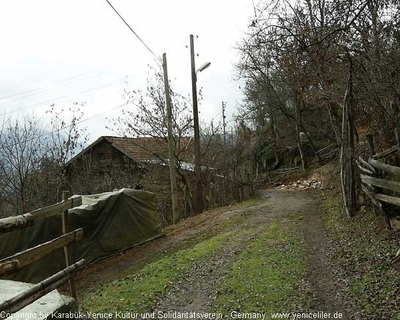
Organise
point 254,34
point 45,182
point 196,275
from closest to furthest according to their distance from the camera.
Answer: point 196,275
point 254,34
point 45,182

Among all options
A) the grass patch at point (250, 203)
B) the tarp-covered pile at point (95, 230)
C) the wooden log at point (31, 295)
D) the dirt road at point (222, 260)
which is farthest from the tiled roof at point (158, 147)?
the wooden log at point (31, 295)

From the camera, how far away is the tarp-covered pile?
796cm

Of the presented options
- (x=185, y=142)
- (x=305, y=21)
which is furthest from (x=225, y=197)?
(x=305, y=21)

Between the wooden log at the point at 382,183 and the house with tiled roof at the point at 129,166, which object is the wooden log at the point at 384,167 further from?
the house with tiled roof at the point at 129,166

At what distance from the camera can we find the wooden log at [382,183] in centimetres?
604

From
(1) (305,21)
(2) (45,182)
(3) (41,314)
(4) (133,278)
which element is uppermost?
(1) (305,21)

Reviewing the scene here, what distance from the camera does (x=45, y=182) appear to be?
17.0 metres

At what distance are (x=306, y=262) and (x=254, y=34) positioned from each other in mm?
4370

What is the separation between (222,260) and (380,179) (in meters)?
3.16

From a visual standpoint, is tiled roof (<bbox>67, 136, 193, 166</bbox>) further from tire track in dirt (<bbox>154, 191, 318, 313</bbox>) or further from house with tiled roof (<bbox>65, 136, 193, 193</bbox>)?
tire track in dirt (<bbox>154, 191, 318, 313</bbox>)

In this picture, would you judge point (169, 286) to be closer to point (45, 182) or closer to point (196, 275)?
point (196, 275)

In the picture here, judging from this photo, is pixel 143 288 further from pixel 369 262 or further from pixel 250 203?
pixel 250 203

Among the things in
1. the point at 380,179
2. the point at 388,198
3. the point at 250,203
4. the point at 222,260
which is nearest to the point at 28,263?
the point at 222,260

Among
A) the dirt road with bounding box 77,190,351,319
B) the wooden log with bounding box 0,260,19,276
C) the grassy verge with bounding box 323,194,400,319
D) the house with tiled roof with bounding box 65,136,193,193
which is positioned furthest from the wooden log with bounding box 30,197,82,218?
the house with tiled roof with bounding box 65,136,193,193
